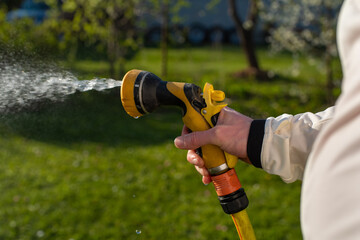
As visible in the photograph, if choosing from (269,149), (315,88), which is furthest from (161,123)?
(269,149)

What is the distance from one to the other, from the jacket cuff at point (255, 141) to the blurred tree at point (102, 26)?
16.8 feet

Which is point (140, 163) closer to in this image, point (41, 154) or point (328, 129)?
point (41, 154)

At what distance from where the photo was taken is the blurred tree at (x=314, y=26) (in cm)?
619

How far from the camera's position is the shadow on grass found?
18.5 feet

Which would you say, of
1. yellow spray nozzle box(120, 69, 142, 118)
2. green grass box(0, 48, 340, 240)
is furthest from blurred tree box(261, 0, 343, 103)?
yellow spray nozzle box(120, 69, 142, 118)

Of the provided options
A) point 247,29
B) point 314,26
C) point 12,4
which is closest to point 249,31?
point 247,29

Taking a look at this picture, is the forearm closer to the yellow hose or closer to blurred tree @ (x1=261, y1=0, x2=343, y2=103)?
the yellow hose

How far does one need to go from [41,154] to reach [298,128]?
165 inches

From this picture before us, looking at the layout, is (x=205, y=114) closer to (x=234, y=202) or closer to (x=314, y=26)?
(x=234, y=202)

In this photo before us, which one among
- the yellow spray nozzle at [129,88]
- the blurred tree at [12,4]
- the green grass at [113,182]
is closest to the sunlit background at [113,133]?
the green grass at [113,182]

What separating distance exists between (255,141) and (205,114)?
214 millimetres

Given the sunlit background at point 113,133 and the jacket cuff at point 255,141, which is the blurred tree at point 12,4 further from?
the jacket cuff at point 255,141

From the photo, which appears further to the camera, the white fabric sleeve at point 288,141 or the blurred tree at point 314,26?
the blurred tree at point 314,26

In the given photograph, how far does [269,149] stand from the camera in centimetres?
165
